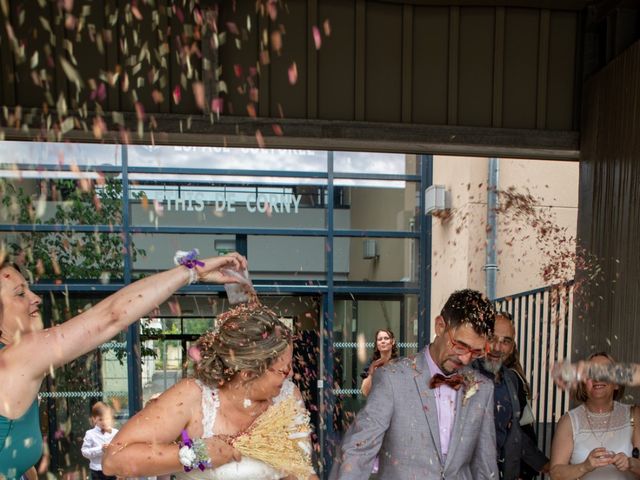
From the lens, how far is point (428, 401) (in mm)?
2455

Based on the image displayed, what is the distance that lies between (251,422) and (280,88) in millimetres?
2292

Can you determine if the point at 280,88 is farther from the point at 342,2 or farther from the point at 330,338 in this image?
the point at 330,338

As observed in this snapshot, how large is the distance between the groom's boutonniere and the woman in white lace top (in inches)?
38.3

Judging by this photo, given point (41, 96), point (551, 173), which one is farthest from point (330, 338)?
point (41, 96)

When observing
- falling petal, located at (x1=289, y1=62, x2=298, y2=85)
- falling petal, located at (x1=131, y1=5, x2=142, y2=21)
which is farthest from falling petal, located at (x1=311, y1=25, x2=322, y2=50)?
falling petal, located at (x1=131, y1=5, x2=142, y2=21)

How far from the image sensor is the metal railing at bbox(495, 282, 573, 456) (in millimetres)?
5391

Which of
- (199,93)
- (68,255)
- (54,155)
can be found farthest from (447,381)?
(54,155)

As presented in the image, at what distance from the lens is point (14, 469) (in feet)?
6.66

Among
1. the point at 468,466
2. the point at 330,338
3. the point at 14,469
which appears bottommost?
the point at 330,338

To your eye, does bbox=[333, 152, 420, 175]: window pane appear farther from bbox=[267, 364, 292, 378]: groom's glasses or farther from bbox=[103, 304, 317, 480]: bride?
bbox=[267, 364, 292, 378]: groom's glasses

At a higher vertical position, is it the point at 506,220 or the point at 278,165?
the point at 278,165

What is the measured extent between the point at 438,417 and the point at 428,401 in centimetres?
10

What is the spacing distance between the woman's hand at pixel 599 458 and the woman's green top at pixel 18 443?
270cm

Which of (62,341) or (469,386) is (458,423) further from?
(62,341)
